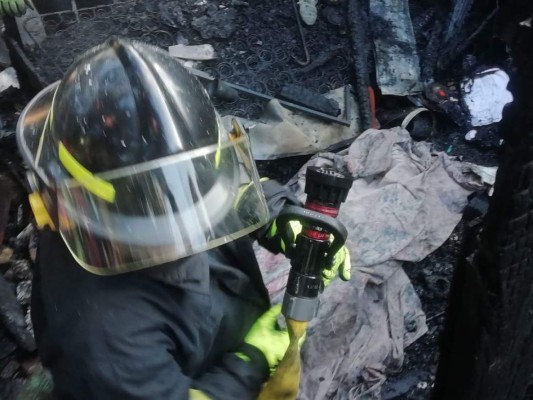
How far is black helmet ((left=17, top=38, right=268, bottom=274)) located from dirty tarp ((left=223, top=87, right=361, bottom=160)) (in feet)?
7.00

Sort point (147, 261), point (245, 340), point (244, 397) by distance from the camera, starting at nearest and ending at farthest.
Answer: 1. point (147, 261)
2. point (244, 397)
3. point (245, 340)

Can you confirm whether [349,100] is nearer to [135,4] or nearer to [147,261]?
[135,4]

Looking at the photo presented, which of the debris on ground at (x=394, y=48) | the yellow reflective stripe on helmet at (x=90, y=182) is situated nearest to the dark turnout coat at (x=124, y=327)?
the yellow reflective stripe on helmet at (x=90, y=182)

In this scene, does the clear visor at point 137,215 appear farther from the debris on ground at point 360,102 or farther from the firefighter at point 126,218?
the debris on ground at point 360,102

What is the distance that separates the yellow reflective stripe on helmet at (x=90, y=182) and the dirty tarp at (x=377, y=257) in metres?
1.57

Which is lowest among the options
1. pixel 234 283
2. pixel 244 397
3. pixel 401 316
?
pixel 401 316

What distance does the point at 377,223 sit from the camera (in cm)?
339

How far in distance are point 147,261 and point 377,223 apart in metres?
2.00

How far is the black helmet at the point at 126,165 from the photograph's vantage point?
1.60 metres

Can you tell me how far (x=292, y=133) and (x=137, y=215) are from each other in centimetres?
256

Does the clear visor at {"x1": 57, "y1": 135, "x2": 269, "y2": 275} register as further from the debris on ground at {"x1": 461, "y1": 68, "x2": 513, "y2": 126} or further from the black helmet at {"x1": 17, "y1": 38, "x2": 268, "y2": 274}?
the debris on ground at {"x1": 461, "y1": 68, "x2": 513, "y2": 126}

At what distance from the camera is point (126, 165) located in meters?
1.60

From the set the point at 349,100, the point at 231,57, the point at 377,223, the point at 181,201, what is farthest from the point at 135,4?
the point at 181,201

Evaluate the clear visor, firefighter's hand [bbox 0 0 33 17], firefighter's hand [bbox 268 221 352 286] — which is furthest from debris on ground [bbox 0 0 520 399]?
the clear visor
